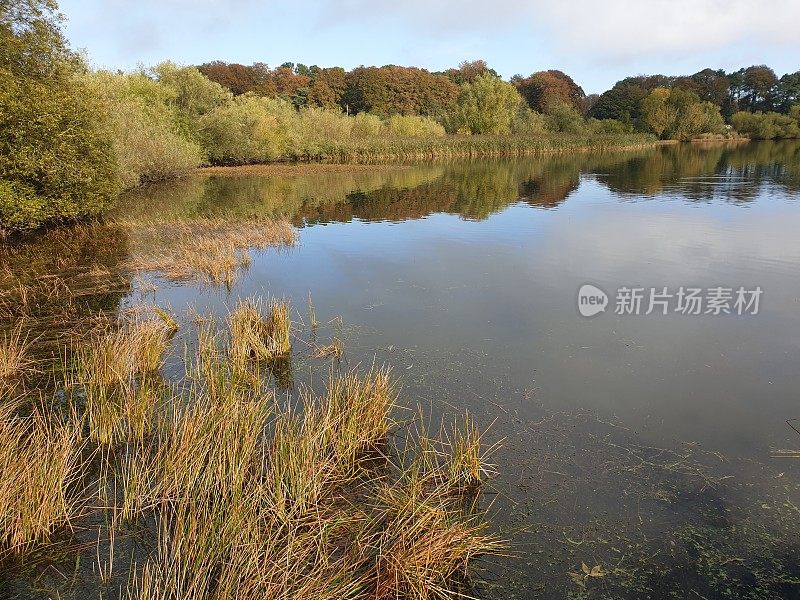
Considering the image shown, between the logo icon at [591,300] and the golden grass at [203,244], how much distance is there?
24.3 feet

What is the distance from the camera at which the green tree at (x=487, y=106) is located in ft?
209

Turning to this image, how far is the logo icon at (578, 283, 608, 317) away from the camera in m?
9.62

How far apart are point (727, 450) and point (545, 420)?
184 centimetres

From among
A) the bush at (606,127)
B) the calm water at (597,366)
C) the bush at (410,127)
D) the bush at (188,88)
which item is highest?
the bush at (188,88)

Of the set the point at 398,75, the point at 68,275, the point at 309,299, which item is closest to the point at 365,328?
the point at 309,299

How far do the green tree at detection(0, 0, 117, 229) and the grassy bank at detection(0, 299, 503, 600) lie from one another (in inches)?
397

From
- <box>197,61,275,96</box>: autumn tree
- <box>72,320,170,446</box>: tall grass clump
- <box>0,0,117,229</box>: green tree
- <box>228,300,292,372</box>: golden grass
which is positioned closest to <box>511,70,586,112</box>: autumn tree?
<box>197,61,275,96</box>: autumn tree

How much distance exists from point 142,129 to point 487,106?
45903 millimetres

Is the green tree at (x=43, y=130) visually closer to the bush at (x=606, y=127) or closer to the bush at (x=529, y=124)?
the bush at (x=529, y=124)

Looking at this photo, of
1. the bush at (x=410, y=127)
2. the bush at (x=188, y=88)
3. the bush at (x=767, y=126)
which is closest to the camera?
the bush at (x=188, y=88)

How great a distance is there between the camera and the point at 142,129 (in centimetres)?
2753

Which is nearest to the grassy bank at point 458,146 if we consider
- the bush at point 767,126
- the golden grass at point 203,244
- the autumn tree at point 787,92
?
the bush at point 767,126

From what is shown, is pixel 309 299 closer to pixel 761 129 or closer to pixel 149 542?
pixel 149 542

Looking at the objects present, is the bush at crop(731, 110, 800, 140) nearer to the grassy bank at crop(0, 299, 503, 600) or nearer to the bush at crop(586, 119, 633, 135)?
the bush at crop(586, 119, 633, 135)
